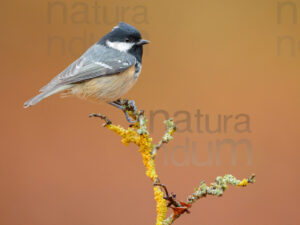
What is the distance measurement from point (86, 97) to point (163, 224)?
528mm

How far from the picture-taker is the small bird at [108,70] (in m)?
A: 0.98

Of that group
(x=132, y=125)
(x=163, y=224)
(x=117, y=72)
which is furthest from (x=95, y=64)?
(x=163, y=224)

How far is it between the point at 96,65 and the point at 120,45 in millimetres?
97

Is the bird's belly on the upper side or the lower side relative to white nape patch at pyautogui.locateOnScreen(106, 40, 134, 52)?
lower

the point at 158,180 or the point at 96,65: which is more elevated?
the point at 96,65

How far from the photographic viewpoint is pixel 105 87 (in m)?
1.00

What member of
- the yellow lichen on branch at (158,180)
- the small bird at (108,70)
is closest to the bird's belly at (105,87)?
the small bird at (108,70)

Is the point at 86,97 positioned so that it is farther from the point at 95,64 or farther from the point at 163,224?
the point at 163,224

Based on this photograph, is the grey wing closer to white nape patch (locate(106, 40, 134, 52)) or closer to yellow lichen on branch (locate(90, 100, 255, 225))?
white nape patch (locate(106, 40, 134, 52))

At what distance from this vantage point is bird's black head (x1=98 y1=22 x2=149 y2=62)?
0.97m

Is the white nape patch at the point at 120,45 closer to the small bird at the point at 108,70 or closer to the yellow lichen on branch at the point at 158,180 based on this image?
the small bird at the point at 108,70

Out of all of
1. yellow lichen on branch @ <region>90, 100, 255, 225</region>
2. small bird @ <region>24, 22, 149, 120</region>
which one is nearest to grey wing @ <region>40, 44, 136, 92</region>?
small bird @ <region>24, 22, 149, 120</region>

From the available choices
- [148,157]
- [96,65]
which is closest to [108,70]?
[96,65]

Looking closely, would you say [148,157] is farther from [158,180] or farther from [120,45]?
[120,45]
